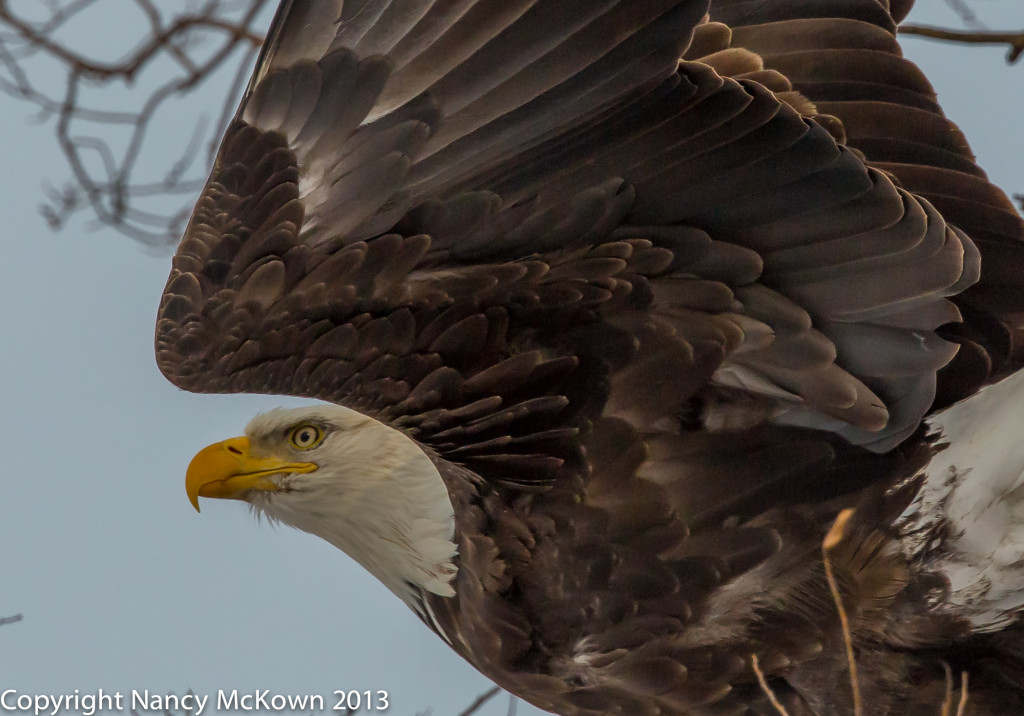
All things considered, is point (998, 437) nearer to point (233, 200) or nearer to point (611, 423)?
point (611, 423)

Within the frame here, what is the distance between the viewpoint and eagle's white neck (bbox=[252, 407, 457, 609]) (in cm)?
351

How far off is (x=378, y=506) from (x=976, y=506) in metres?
1.57

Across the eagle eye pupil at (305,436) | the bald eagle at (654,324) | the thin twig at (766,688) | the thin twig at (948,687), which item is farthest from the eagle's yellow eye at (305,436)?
the thin twig at (948,687)

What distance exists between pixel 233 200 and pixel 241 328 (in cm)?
29

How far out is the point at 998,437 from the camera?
3.08m

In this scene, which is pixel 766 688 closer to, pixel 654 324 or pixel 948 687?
pixel 948 687

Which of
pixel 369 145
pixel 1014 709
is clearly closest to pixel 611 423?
pixel 369 145

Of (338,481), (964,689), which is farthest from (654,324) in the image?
(338,481)

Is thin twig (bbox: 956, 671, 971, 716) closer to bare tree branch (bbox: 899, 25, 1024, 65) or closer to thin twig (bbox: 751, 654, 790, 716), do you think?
thin twig (bbox: 751, 654, 790, 716)

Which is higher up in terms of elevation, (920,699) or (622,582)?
(622,582)

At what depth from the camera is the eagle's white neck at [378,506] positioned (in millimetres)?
3512

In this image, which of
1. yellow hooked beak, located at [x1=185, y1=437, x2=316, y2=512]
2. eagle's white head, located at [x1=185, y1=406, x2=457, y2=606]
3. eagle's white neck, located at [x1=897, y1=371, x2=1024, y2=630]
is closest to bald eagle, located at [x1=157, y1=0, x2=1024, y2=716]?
eagle's white neck, located at [x1=897, y1=371, x2=1024, y2=630]

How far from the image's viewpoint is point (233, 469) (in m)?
3.88

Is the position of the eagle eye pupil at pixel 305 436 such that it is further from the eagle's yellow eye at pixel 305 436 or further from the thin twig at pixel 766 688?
the thin twig at pixel 766 688
